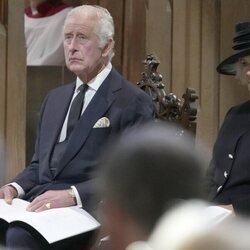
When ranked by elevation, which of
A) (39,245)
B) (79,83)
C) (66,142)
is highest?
(79,83)

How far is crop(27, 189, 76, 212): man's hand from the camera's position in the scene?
88.6 inches

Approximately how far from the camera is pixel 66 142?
249cm

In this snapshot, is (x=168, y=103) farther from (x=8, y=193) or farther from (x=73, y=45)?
(x=8, y=193)

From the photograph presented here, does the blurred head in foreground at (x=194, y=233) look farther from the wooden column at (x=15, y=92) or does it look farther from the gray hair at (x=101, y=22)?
the wooden column at (x=15, y=92)

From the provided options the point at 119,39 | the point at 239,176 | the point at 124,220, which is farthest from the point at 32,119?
the point at 124,220

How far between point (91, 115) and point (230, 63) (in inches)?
19.6

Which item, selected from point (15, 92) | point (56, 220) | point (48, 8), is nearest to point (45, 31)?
point (48, 8)

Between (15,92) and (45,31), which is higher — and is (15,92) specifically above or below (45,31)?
below

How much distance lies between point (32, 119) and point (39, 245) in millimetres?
1381

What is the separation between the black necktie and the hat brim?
0.46 metres

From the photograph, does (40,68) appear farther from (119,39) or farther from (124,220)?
(124,220)

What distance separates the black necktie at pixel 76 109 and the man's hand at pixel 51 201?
259 mm

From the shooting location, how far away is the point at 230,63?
256 cm

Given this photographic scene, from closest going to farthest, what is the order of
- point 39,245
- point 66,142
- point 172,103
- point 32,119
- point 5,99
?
point 39,245 < point 66,142 < point 172,103 < point 5,99 < point 32,119
